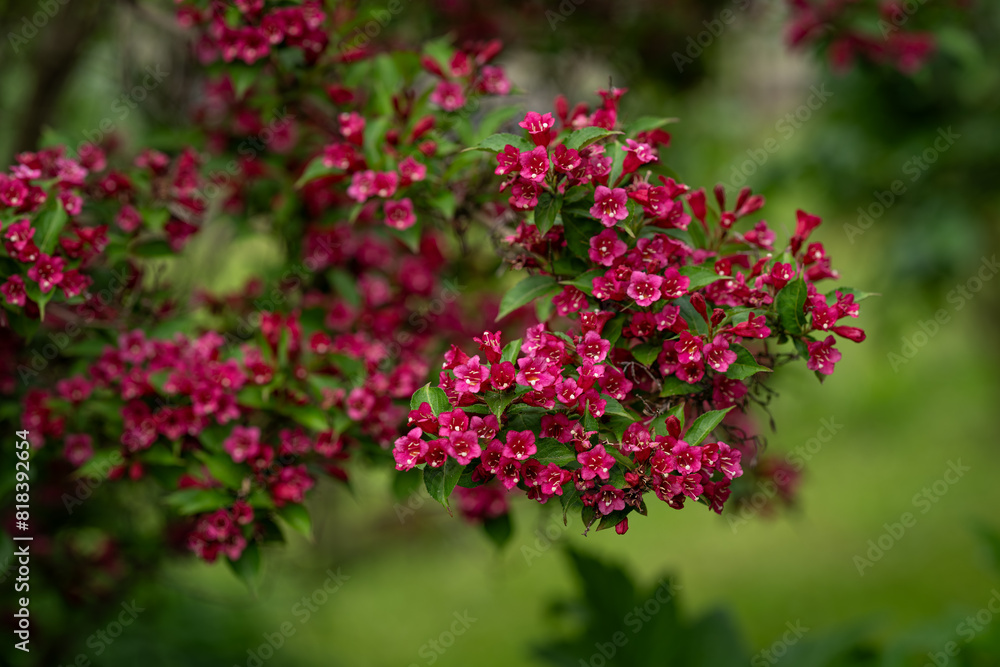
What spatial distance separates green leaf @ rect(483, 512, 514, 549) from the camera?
2070 mm

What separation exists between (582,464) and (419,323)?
1050 millimetres

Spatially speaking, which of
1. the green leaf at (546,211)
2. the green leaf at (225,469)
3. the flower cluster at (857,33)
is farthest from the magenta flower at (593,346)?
the flower cluster at (857,33)

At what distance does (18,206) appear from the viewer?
177 cm

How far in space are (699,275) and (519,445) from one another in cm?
45

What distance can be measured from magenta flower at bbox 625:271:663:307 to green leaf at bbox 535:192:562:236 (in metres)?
0.18

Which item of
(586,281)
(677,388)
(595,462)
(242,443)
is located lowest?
(242,443)

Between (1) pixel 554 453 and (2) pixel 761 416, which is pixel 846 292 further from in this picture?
(2) pixel 761 416

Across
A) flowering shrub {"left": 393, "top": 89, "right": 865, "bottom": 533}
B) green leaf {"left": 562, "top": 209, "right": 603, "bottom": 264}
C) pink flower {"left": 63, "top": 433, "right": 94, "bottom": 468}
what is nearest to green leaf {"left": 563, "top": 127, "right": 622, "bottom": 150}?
flowering shrub {"left": 393, "top": 89, "right": 865, "bottom": 533}

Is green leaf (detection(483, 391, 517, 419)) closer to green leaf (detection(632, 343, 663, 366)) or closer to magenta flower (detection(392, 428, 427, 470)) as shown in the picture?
magenta flower (detection(392, 428, 427, 470))

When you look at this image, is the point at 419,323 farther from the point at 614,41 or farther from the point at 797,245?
the point at 614,41

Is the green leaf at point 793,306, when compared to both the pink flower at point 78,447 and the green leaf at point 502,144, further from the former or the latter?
the pink flower at point 78,447

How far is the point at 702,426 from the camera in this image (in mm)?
1432

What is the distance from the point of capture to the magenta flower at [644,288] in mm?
1489

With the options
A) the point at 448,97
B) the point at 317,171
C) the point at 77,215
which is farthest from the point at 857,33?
the point at 77,215
